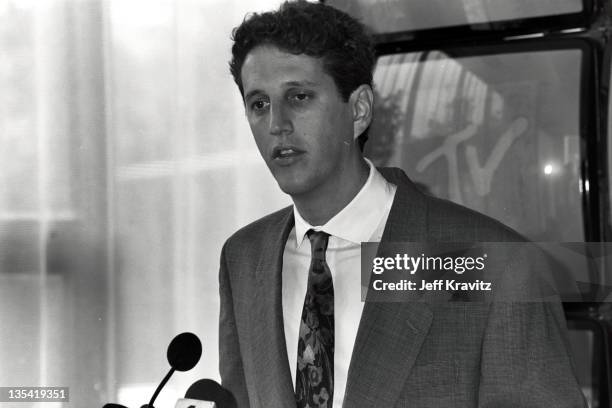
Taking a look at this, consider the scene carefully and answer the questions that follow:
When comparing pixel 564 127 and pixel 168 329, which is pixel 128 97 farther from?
pixel 564 127

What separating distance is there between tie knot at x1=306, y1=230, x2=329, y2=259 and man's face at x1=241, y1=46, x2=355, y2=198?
7 cm

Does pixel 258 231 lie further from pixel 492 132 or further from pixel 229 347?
pixel 492 132

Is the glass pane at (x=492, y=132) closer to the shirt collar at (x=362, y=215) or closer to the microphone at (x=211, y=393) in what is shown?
the shirt collar at (x=362, y=215)

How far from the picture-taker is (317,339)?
41.4 inches

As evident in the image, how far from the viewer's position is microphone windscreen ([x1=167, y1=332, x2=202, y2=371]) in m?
1.07

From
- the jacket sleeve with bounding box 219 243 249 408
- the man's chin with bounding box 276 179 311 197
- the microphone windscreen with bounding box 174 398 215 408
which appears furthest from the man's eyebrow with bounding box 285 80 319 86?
the microphone windscreen with bounding box 174 398 215 408

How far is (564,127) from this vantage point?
112 cm

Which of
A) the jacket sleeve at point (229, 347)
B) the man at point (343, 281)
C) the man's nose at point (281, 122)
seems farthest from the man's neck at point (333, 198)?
the jacket sleeve at point (229, 347)

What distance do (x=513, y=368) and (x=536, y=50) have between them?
50 centimetres

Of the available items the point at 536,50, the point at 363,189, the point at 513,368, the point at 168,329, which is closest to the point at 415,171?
the point at 363,189

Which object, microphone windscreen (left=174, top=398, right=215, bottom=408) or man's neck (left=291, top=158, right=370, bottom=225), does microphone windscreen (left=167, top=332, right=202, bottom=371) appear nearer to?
microphone windscreen (left=174, top=398, right=215, bottom=408)

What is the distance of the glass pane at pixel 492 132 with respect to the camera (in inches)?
44.1

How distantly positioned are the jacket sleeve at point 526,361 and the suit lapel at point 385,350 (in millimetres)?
94

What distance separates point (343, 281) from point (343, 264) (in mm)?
25
